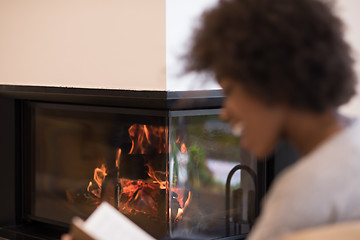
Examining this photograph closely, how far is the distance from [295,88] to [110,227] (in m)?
0.60

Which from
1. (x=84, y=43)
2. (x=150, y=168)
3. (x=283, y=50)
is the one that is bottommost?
(x=150, y=168)

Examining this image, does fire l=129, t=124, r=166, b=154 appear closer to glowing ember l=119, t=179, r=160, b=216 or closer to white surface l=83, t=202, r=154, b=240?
glowing ember l=119, t=179, r=160, b=216

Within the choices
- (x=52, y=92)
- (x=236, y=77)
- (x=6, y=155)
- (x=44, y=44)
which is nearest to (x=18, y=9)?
(x=44, y=44)

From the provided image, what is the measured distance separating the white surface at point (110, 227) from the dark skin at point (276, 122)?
1.53 feet

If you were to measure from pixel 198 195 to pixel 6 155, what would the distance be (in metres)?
1.12

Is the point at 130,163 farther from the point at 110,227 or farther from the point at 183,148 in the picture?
the point at 110,227

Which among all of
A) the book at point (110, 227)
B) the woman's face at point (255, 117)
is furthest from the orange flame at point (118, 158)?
the woman's face at point (255, 117)

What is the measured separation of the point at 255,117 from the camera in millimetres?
847

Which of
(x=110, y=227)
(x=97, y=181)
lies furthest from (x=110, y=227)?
(x=97, y=181)

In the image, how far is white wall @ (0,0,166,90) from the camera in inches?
85.9

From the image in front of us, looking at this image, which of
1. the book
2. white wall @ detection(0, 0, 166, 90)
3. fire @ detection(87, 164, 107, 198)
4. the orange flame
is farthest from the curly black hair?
fire @ detection(87, 164, 107, 198)

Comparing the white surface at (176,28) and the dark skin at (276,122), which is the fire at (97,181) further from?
the dark skin at (276,122)

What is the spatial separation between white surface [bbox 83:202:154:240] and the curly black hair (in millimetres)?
529

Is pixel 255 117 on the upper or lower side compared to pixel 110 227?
upper
